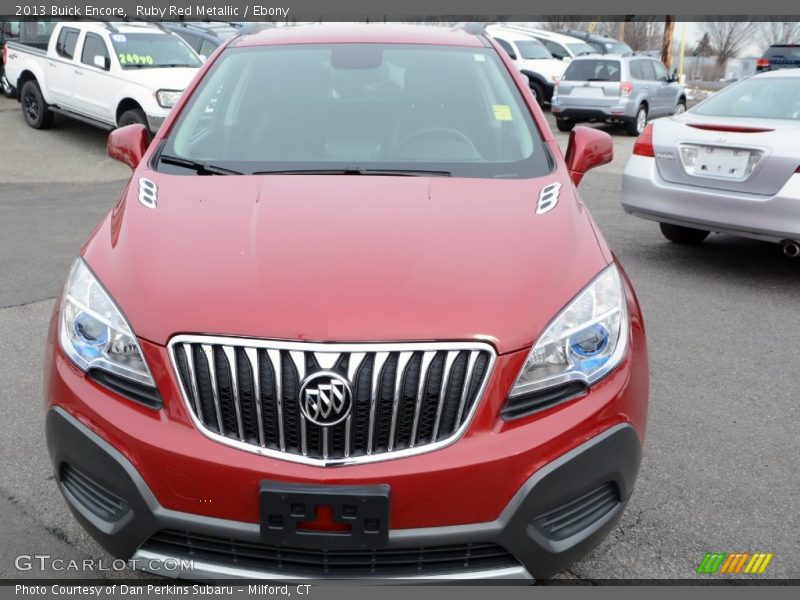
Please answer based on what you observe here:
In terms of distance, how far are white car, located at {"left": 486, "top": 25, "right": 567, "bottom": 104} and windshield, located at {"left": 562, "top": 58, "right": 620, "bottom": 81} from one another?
296 centimetres

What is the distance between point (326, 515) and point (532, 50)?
21376 millimetres

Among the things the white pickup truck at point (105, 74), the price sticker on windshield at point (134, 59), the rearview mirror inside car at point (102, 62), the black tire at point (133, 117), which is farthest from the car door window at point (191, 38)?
the black tire at point (133, 117)

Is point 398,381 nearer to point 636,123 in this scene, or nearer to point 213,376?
point 213,376

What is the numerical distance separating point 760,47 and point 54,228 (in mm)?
60416

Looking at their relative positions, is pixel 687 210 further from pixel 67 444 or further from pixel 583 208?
pixel 67 444

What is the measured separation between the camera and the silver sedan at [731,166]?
19.4ft

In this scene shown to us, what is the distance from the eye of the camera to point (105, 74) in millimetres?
12484

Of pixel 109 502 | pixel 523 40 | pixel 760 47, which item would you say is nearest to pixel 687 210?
pixel 109 502

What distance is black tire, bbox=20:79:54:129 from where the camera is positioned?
558 inches

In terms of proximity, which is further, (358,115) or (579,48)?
(579,48)

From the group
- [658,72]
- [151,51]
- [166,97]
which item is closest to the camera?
[166,97]

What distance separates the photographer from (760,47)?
194ft

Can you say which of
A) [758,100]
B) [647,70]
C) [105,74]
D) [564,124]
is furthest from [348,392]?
[647,70]

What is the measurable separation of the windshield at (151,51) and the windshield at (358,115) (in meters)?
9.33
